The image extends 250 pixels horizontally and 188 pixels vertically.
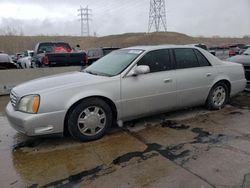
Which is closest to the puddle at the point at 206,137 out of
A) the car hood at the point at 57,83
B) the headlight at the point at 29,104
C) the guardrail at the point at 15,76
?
the car hood at the point at 57,83

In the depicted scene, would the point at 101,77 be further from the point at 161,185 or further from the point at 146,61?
the point at 161,185

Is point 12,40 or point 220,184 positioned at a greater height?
point 12,40

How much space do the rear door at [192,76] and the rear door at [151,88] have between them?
0.19 meters

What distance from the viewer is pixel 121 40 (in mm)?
60781

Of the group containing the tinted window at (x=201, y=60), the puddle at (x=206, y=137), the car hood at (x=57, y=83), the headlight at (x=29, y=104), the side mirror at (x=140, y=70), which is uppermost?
the tinted window at (x=201, y=60)

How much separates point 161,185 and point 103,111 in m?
1.80

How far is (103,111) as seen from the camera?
4438 millimetres

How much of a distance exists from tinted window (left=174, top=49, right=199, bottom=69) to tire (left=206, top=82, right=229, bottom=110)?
2.58 feet

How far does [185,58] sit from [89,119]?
2.45 m

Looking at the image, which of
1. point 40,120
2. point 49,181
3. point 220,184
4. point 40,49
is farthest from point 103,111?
point 40,49

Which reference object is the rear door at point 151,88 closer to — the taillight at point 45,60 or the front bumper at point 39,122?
the front bumper at point 39,122

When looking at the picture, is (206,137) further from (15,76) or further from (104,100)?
(15,76)

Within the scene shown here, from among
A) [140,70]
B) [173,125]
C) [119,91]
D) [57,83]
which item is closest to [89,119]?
[119,91]

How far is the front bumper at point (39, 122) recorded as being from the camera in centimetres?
391
